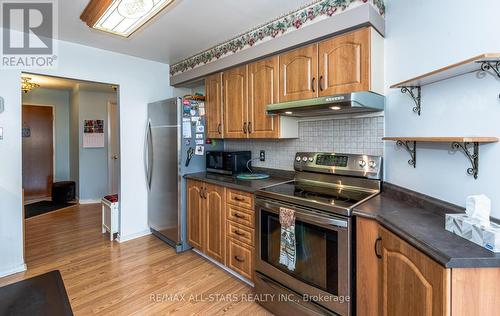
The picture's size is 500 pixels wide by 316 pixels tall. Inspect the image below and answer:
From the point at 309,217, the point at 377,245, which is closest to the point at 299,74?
the point at 309,217

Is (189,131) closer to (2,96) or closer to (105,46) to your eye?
(105,46)

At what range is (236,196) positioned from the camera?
7.35ft

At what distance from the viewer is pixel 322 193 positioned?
6.18ft

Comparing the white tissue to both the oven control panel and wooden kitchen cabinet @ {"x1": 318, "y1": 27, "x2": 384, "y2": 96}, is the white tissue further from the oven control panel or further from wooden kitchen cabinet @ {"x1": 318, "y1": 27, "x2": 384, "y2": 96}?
wooden kitchen cabinet @ {"x1": 318, "y1": 27, "x2": 384, "y2": 96}

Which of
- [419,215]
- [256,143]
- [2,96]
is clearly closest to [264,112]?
[256,143]

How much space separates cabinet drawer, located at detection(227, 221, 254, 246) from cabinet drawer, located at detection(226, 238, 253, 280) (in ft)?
0.15

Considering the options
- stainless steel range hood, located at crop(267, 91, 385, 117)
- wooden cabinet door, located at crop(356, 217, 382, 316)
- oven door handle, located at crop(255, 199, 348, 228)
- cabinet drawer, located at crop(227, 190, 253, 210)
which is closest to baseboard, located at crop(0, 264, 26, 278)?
cabinet drawer, located at crop(227, 190, 253, 210)

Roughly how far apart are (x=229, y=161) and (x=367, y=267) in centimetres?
174

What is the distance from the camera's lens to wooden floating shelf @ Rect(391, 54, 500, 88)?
97cm

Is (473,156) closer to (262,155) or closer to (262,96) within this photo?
(262,96)

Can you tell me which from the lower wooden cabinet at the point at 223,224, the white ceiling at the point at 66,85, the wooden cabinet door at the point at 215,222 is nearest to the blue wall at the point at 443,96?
the lower wooden cabinet at the point at 223,224

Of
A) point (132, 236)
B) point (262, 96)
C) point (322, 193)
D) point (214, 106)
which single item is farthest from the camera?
point (132, 236)

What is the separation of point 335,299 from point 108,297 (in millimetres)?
1805

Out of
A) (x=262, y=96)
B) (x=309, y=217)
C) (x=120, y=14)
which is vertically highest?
(x=120, y=14)
